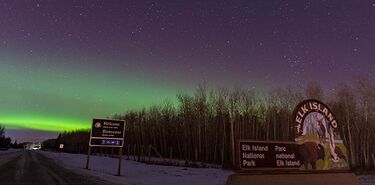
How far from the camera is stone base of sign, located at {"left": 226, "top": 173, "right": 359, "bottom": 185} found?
1344cm

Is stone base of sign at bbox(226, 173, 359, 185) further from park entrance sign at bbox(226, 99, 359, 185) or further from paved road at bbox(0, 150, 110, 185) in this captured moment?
paved road at bbox(0, 150, 110, 185)

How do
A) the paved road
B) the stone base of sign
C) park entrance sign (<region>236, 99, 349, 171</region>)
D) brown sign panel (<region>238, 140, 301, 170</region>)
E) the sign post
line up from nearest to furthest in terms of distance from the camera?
the stone base of sign
brown sign panel (<region>238, 140, 301, 170</region>)
park entrance sign (<region>236, 99, 349, 171</region>)
the paved road
the sign post

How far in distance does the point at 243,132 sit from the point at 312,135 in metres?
44.4

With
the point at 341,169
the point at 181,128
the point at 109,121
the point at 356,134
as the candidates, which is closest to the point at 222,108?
the point at 181,128

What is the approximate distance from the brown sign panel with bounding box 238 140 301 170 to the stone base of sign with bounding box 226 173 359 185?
14.3 inches

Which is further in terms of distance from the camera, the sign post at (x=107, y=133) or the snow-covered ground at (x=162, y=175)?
the sign post at (x=107, y=133)

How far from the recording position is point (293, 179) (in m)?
15.1

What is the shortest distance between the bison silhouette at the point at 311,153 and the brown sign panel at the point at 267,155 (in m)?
0.35

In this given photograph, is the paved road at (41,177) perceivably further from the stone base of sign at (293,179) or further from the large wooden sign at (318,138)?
the large wooden sign at (318,138)

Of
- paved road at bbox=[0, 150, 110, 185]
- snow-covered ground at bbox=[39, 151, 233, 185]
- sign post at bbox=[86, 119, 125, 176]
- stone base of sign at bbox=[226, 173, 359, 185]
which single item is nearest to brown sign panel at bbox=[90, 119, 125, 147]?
sign post at bbox=[86, 119, 125, 176]

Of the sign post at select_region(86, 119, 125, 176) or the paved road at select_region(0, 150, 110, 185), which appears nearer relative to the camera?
the paved road at select_region(0, 150, 110, 185)

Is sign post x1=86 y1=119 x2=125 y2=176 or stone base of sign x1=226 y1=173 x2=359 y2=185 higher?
sign post x1=86 y1=119 x2=125 y2=176

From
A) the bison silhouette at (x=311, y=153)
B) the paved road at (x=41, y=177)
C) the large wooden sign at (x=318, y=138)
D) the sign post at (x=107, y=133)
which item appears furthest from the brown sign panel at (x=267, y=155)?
the sign post at (x=107, y=133)

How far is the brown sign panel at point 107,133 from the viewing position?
1227 inches
